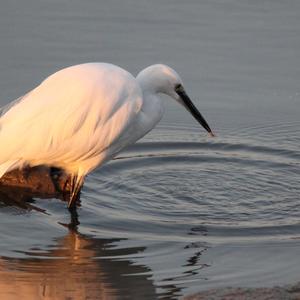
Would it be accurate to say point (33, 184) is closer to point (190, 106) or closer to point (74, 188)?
point (74, 188)

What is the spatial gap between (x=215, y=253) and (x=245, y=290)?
4.04 ft

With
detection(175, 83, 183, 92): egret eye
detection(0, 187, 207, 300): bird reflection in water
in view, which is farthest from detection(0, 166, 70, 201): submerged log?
detection(175, 83, 183, 92): egret eye

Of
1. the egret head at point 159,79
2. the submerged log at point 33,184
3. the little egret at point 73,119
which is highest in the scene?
the egret head at point 159,79

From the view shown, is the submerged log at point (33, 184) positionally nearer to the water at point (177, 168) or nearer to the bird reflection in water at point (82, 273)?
the water at point (177, 168)

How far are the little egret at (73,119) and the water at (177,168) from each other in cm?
44

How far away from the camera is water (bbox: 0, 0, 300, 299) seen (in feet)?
22.5

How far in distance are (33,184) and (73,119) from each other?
0.92 metres

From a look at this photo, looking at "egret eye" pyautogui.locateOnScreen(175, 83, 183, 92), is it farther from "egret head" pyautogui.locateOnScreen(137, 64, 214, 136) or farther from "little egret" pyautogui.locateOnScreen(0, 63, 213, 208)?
"little egret" pyautogui.locateOnScreen(0, 63, 213, 208)

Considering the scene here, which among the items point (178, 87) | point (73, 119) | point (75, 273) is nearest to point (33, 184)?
point (73, 119)

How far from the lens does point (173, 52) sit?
1122 centimetres

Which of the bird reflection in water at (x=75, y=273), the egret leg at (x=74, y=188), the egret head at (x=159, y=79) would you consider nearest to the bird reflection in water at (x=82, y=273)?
the bird reflection in water at (x=75, y=273)

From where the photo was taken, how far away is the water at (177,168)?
270 inches

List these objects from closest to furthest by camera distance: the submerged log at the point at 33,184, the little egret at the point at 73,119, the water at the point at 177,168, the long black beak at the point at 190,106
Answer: the water at the point at 177,168 < the little egret at the point at 73,119 < the submerged log at the point at 33,184 < the long black beak at the point at 190,106

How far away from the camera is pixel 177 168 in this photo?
9.18m
